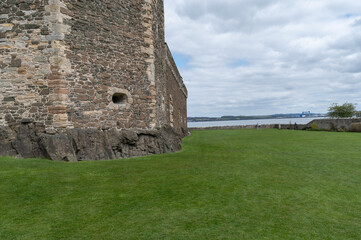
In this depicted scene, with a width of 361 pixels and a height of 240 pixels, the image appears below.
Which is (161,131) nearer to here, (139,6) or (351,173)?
(139,6)

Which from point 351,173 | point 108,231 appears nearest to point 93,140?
point 108,231

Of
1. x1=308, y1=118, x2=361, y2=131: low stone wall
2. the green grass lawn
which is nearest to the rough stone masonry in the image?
the green grass lawn

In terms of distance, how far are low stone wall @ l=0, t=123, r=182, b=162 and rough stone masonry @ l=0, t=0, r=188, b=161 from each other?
0.03 meters

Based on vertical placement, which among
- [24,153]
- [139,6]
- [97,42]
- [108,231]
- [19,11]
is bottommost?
[108,231]

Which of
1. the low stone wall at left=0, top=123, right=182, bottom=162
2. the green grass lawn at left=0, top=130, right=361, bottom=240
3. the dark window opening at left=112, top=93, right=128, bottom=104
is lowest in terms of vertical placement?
the green grass lawn at left=0, top=130, right=361, bottom=240

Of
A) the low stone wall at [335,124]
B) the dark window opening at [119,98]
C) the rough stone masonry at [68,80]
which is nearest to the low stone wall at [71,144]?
the rough stone masonry at [68,80]

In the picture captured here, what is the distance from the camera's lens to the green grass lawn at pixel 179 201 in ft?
11.8

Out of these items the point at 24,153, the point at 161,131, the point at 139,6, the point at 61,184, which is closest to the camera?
the point at 61,184

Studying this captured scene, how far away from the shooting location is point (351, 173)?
6.59 m

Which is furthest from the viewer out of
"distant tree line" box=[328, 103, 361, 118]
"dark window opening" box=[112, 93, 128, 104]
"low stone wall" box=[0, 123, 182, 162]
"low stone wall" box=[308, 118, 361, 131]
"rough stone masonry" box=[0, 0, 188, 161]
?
"distant tree line" box=[328, 103, 361, 118]

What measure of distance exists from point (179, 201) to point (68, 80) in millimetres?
6559

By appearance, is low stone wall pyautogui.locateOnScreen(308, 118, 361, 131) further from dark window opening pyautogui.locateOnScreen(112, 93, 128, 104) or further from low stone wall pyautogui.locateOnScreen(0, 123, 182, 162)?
dark window opening pyautogui.locateOnScreen(112, 93, 128, 104)

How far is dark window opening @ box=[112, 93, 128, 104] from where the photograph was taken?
36.0ft

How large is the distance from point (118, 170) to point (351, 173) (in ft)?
20.3
